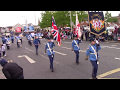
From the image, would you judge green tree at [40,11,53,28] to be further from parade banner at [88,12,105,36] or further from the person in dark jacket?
the person in dark jacket

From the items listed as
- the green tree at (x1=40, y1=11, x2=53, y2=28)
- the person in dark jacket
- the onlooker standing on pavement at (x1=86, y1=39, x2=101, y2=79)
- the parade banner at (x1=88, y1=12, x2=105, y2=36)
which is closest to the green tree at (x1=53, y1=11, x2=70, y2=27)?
the green tree at (x1=40, y1=11, x2=53, y2=28)

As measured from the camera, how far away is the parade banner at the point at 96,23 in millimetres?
9594

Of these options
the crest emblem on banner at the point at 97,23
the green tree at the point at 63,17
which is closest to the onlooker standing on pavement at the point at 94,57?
the crest emblem on banner at the point at 97,23

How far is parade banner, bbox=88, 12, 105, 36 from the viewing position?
378 inches

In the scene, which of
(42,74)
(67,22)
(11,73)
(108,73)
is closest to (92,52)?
(108,73)

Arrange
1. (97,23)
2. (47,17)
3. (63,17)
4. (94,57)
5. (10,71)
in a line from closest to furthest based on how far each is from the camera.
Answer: (10,71), (94,57), (97,23), (63,17), (47,17)

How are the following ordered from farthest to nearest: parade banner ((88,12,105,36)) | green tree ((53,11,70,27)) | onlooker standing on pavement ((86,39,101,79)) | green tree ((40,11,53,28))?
1. green tree ((40,11,53,28))
2. green tree ((53,11,70,27))
3. parade banner ((88,12,105,36))
4. onlooker standing on pavement ((86,39,101,79))

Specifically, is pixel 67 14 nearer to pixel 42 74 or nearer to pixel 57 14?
pixel 57 14

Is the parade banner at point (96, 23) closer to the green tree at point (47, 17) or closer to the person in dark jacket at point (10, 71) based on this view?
the person in dark jacket at point (10, 71)

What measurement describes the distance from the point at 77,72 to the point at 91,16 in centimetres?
393

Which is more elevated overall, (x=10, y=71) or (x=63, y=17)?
(x=63, y=17)

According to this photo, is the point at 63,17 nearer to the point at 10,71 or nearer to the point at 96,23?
the point at 96,23

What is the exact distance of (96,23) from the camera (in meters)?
9.88

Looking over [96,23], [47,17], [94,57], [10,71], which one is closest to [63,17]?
[47,17]
